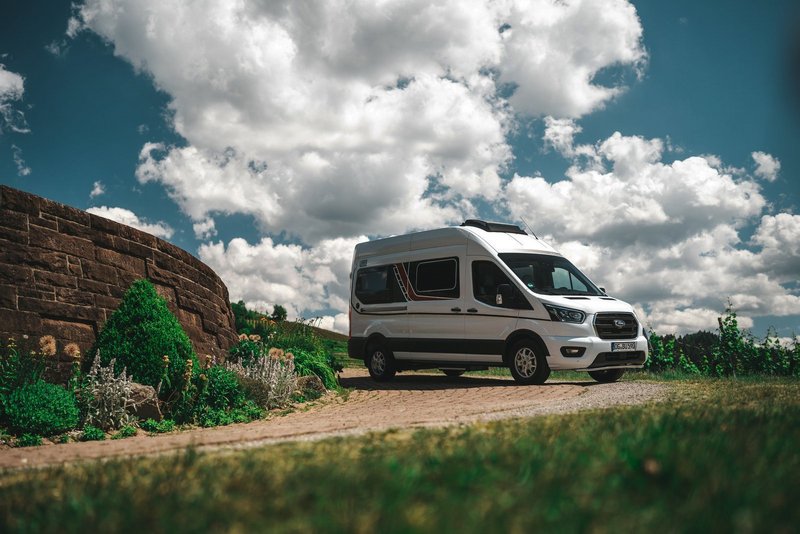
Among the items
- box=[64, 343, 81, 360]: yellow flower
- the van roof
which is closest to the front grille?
the van roof

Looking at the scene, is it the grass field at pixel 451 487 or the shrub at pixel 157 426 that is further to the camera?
the shrub at pixel 157 426

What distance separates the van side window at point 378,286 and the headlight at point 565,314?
10.4 feet

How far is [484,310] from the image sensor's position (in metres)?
12.2

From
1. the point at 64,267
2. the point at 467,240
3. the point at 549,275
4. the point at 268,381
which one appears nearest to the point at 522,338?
the point at 549,275

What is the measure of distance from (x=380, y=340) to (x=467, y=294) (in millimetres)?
2364

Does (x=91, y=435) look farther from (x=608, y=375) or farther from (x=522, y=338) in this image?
(x=608, y=375)

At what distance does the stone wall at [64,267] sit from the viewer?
28.2ft

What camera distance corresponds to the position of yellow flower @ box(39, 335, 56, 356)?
819cm

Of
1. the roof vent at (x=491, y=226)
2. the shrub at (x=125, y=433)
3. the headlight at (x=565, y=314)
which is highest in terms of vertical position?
the roof vent at (x=491, y=226)

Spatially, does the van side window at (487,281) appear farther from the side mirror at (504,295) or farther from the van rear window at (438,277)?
the van rear window at (438,277)

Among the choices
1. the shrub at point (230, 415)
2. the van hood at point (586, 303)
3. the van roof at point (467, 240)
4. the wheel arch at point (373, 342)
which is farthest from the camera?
the wheel arch at point (373, 342)

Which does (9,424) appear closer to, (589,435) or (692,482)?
(589,435)

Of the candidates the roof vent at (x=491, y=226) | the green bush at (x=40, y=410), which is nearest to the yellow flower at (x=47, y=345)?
the green bush at (x=40, y=410)

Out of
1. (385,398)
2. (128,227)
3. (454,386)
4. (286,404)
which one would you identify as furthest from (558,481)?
(454,386)
